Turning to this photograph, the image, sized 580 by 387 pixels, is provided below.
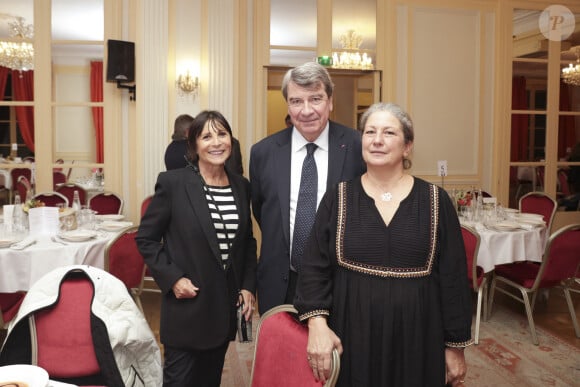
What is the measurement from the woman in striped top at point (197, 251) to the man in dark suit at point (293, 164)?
123 mm

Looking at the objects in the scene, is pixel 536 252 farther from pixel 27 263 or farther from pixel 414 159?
pixel 27 263

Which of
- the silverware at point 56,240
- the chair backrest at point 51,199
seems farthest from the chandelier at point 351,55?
the silverware at point 56,240

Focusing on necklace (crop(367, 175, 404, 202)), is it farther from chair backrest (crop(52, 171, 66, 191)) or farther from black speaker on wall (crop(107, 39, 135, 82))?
chair backrest (crop(52, 171, 66, 191))

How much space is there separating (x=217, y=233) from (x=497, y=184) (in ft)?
18.8

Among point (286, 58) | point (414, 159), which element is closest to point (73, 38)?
point (286, 58)

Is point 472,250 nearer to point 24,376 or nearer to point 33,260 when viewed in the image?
point 33,260

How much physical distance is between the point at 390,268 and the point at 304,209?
56 cm

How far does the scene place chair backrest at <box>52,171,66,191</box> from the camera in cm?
611

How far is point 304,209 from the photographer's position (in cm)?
214

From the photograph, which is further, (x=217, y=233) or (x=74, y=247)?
(x=74, y=247)

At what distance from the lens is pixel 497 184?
7.01 meters

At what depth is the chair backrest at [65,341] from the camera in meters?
1.90

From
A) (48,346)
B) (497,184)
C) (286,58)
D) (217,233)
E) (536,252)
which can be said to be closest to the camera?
(48,346)

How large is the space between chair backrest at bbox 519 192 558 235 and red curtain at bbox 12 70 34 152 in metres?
5.56
